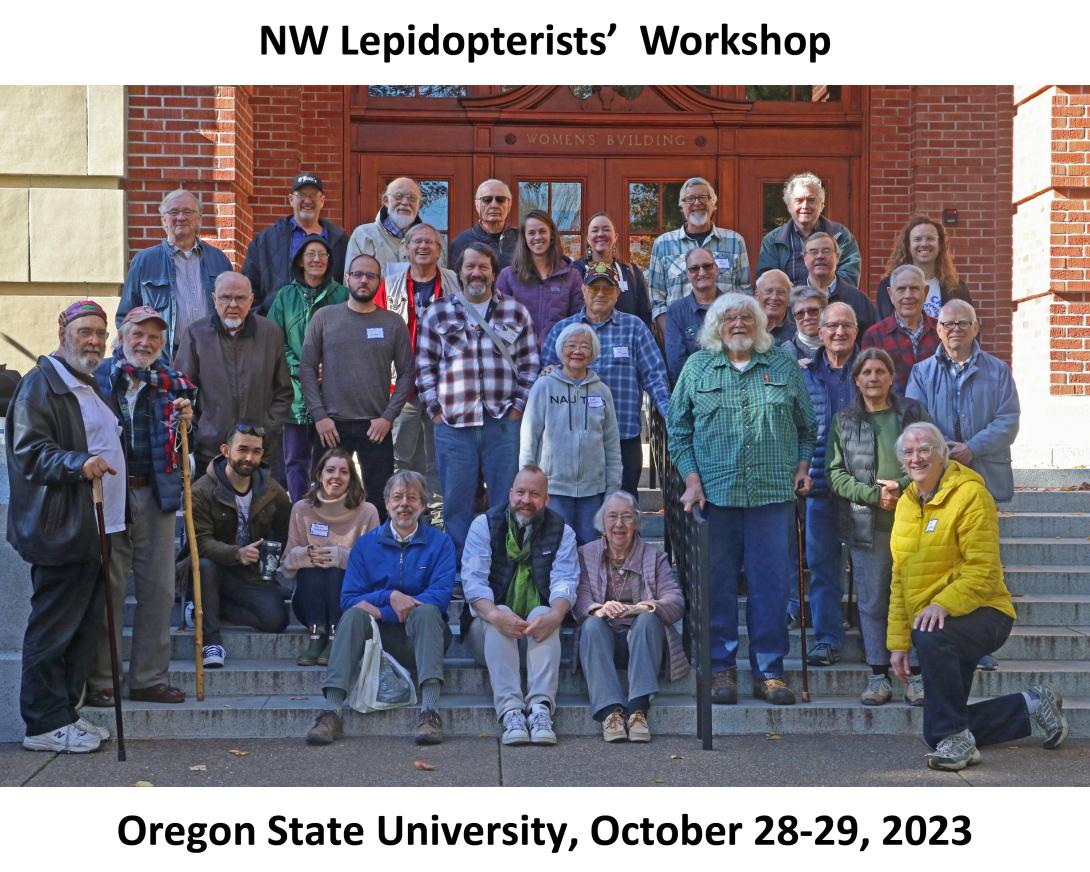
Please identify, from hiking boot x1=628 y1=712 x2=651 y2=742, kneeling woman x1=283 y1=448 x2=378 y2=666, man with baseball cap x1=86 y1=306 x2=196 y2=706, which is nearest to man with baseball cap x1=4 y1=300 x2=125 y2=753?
man with baseball cap x1=86 y1=306 x2=196 y2=706

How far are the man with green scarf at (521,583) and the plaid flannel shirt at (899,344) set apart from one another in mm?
2187

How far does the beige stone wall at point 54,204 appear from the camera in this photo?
9.49 meters

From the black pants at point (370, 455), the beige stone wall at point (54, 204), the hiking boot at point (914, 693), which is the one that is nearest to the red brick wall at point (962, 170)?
the hiking boot at point (914, 693)

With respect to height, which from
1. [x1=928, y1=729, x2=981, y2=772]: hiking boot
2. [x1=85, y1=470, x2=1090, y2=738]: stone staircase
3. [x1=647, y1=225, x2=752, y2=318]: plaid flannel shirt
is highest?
[x1=647, y1=225, x2=752, y2=318]: plaid flannel shirt

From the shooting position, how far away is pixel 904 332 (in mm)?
7988

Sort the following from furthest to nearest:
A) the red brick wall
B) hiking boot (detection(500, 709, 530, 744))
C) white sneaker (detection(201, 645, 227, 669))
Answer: the red brick wall < white sneaker (detection(201, 645, 227, 669)) < hiking boot (detection(500, 709, 530, 744))

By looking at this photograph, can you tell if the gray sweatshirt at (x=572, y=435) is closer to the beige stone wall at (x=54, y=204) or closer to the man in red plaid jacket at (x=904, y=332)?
the man in red plaid jacket at (x=904, y=332)

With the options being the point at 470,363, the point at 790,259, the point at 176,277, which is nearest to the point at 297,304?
the point at 176,277

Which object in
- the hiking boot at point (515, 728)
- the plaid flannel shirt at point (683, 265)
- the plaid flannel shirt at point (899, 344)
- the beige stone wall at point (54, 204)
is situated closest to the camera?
the hiking boot at point (515, 728)

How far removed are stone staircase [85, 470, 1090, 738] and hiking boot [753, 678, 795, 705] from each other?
0.13ft

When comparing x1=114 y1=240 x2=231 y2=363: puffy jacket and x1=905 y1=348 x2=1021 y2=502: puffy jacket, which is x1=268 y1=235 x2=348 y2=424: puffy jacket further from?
x1=905 y1=348 x2=1021 y2=502: puffy jacket

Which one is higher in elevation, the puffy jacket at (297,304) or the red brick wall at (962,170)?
the red brick wall at (962,170)

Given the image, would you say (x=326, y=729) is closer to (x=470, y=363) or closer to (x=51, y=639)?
(x=51, y=639)

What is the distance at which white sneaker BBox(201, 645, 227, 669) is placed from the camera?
23.9ft
